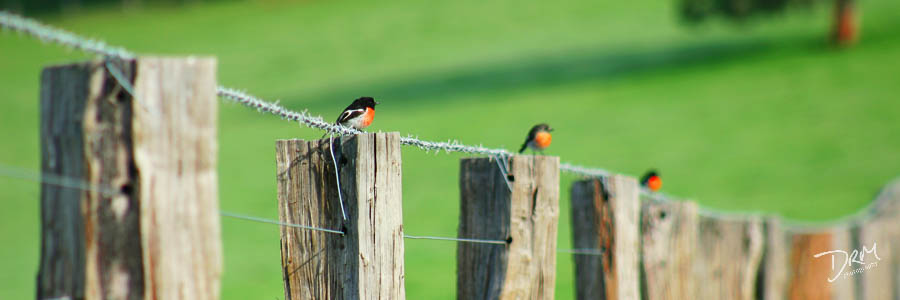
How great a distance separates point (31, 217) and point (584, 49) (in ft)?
83.0

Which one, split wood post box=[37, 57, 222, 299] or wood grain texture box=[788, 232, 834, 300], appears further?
wood grain texture box=[788, 232, 834, 300]

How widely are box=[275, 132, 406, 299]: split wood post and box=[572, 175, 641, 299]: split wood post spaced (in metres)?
1.55

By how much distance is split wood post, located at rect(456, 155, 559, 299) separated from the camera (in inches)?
114

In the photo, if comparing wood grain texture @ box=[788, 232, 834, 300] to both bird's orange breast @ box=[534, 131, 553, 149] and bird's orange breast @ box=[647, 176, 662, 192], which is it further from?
bird's orange breast @ box=[534, 131, 553, 149]

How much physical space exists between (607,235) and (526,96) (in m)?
26.8

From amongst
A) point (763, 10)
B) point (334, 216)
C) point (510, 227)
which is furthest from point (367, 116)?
point (763, 10)

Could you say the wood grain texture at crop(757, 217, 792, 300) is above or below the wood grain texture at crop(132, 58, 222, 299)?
below

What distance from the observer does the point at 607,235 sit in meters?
3.60

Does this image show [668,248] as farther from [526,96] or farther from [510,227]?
[526,96]

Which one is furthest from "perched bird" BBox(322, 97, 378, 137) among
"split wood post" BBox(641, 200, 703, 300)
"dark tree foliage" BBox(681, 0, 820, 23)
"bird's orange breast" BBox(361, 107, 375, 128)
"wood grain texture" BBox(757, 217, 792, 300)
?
"dark tree foliage" BBox(681, 0, 820, 23)

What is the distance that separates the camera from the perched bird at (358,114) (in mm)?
3320

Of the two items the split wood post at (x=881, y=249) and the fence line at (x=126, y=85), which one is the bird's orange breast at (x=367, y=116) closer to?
the fence line at (x=126, y=85)

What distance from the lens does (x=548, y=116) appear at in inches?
1046

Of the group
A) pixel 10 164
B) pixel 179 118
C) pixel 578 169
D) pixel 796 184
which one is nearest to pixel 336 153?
pixel 179 118
